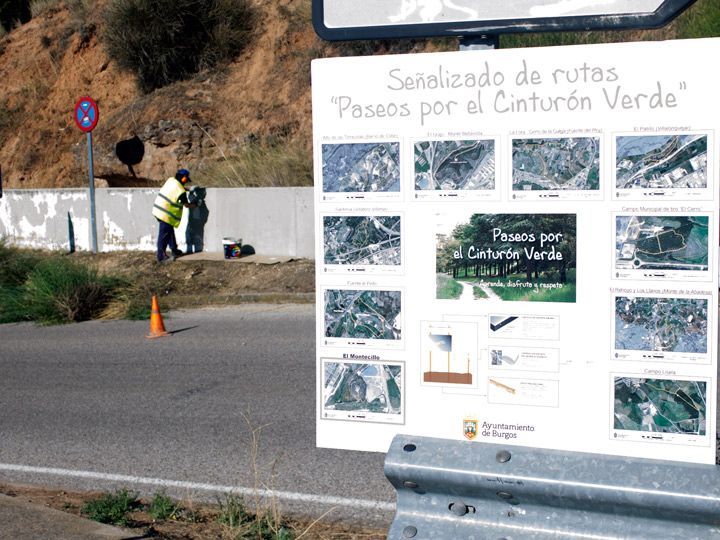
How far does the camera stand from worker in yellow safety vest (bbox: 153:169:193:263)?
17297 mm

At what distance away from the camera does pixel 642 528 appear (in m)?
2.95

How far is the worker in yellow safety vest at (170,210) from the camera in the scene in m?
17.3

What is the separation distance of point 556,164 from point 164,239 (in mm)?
15046

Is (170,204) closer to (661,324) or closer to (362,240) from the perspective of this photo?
(362,240)

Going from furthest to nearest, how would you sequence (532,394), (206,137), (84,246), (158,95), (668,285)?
(158,95) < (206,137) < (84,246) < (532,394) < (668,285)

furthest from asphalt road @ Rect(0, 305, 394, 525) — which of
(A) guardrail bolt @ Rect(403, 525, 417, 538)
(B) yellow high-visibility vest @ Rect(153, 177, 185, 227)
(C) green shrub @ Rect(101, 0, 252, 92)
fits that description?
(C) green shrub @ Rect(101, 0, 252, 92)

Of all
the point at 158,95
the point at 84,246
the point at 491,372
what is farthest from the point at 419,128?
the point at 158,95

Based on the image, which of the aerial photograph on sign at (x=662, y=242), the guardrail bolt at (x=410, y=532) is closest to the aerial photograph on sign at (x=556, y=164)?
the aerial photograph on sign at (x=662, y=242)

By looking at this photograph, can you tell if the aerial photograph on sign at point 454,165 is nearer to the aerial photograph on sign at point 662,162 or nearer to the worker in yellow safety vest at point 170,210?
the aerial photograph on sign at point 662,162

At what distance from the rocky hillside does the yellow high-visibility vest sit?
A: 2497 millimetres

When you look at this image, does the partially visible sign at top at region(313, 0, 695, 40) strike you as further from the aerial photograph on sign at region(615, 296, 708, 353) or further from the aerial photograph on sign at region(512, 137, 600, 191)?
the aerial photograph on sign at region(615, 296, 708, 353)

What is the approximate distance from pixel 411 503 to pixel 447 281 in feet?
2.65

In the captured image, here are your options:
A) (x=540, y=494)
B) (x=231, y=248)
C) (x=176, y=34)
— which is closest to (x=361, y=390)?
(x=540, y=494)

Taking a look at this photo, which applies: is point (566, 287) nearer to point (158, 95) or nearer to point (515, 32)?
point (515, 32)
